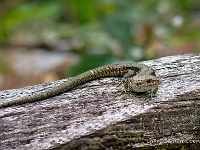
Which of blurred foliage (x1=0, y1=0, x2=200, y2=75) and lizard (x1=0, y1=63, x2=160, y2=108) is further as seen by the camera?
blurred foliage (x1=0, y1=0, x2=200, y2=75)

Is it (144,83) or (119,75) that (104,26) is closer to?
(119,75)

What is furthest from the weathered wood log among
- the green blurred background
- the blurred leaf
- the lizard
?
the blurred leaf

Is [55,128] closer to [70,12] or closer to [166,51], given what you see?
[70,12]

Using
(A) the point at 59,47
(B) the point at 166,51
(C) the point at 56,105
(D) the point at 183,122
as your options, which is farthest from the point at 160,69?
(B) the point at 166,51


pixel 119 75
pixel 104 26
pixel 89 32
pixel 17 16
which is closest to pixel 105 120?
pixel 119 75

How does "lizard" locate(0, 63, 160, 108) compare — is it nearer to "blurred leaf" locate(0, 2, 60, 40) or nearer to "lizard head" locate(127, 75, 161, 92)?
"lizard head" locate(127, 75, 161, 92)

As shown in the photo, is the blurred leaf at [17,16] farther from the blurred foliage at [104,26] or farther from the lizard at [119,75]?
the lizard at [119,75]

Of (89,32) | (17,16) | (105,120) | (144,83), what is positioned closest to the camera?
(105,120)
